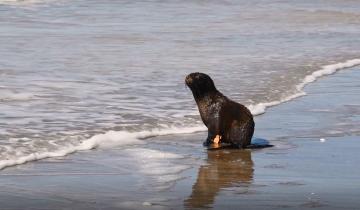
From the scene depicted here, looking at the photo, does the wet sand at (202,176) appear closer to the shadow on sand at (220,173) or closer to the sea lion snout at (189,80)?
the shadow on sand at (220,173)

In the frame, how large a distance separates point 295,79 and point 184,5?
624 inches

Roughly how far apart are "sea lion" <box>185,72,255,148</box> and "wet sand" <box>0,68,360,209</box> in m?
0.17

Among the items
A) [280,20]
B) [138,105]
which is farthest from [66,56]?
[280,20]

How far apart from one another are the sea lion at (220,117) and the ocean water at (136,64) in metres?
0.57

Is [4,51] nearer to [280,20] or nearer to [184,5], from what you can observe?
[280,20]

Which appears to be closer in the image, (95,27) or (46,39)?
(46,39)

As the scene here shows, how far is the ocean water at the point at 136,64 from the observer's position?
8.91 meters

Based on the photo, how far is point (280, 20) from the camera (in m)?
24.3

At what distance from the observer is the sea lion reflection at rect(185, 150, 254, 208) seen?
6.14 m

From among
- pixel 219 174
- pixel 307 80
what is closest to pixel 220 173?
pixel 219 174

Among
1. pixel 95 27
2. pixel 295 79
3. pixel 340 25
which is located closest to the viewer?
pixel 295 79

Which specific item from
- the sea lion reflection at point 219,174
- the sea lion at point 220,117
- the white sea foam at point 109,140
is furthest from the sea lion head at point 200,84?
the sea lion reflection at point 219,174

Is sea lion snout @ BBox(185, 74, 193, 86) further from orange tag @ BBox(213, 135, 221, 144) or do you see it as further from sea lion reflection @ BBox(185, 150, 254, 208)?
sea lion reflection @ BBox(185, 150, 254, 208)

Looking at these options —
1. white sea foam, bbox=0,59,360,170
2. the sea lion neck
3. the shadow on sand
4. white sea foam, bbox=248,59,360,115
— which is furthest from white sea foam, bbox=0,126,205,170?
white sea foam, bbox=248,59,360,115
